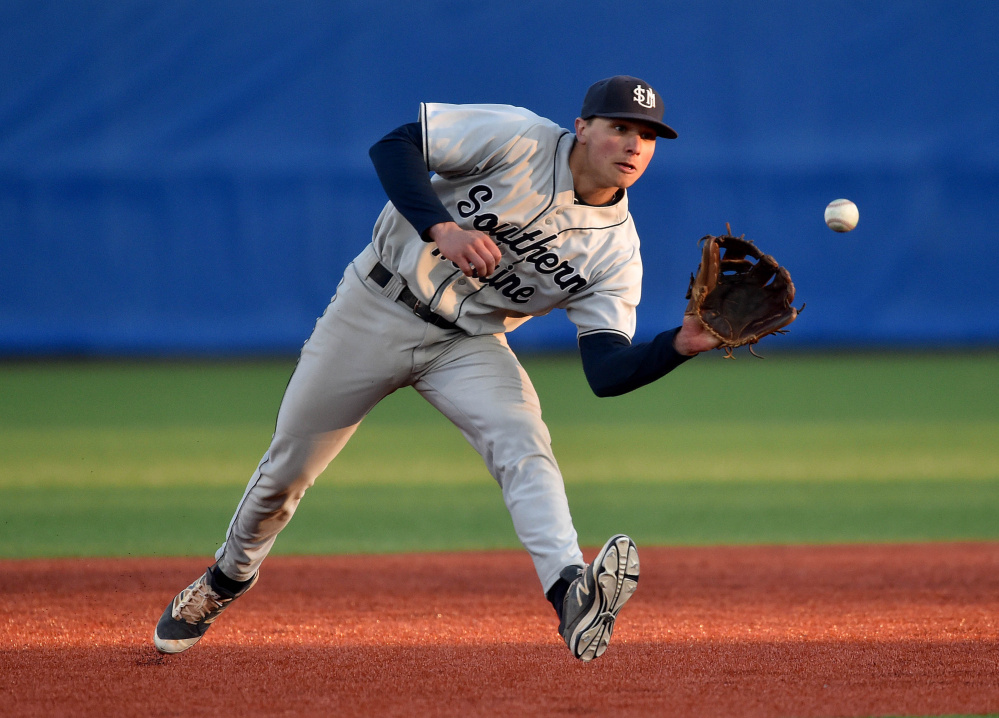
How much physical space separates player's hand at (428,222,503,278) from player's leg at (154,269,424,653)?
0.49 meters

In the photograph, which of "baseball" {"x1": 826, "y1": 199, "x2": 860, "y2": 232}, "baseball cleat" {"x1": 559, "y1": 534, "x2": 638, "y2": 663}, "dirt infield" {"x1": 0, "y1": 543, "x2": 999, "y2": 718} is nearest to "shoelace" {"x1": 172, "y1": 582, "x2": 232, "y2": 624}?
"dirt infield" {"x1": 0, "y1": 543, "x2": 999, "y2": 718}

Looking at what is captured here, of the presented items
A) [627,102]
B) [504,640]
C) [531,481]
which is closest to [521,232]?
[627,102]

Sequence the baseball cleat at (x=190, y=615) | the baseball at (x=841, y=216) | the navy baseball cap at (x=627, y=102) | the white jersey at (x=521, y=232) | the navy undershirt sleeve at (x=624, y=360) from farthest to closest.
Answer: the baseball at (x=841, y=216) → the baseball cleat at (x=190, y=615) → the white jersey at (x=521, y=232) → the navy baseball cap at (x=627, y=102) → the navy undershirt sleeve at (x=624, y=360)

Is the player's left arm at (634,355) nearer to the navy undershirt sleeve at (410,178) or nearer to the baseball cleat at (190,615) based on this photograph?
the navy undershirt sleeve at (410,178)

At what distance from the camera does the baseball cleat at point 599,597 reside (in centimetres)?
279

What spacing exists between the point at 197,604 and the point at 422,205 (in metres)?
1.37

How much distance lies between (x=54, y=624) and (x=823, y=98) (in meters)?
12.0

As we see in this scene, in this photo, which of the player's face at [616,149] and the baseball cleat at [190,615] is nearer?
the player's face at [616,149]

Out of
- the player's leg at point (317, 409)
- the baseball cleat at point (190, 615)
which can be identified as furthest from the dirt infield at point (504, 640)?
the player's leg at point (317, 409)

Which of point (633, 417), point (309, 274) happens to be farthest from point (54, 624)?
point (309, 274)

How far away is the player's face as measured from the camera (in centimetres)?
320

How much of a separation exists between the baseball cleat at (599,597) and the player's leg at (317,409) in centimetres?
89

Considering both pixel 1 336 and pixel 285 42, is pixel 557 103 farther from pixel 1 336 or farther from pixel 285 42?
pixel 1 336

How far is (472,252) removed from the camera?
9.40ft
